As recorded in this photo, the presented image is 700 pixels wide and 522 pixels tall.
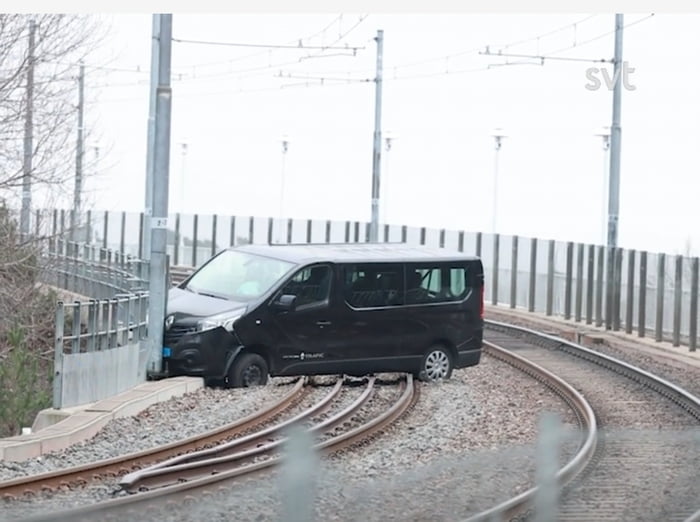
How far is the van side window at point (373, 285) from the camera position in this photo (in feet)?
71.9

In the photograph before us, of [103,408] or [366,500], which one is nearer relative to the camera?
[366,500]

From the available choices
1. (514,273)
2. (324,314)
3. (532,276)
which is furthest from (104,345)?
(514,273)

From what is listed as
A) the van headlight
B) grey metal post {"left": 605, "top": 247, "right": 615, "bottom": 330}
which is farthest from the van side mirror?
grey metal post {"left": 605, "top": 247, "right": 615, "bottom": 330}

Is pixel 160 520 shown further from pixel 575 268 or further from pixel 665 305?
pixel 575 268

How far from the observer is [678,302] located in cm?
3183

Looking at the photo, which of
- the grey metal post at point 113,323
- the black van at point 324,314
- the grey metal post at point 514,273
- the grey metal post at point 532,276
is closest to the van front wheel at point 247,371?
the black van at point 324,314

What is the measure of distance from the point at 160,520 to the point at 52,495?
4.46 m

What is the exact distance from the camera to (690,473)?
11.1m

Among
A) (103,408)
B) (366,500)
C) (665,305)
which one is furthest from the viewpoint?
(665,305)

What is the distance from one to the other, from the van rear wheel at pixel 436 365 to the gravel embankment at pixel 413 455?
250mm

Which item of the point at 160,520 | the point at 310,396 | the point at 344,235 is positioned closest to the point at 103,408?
the point at 310,396

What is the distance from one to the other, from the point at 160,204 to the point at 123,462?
344 inches

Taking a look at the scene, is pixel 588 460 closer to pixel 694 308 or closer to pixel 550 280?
pixel 694 308

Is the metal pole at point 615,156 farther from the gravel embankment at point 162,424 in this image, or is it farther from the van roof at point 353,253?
the gravel embankment at point 162,424
